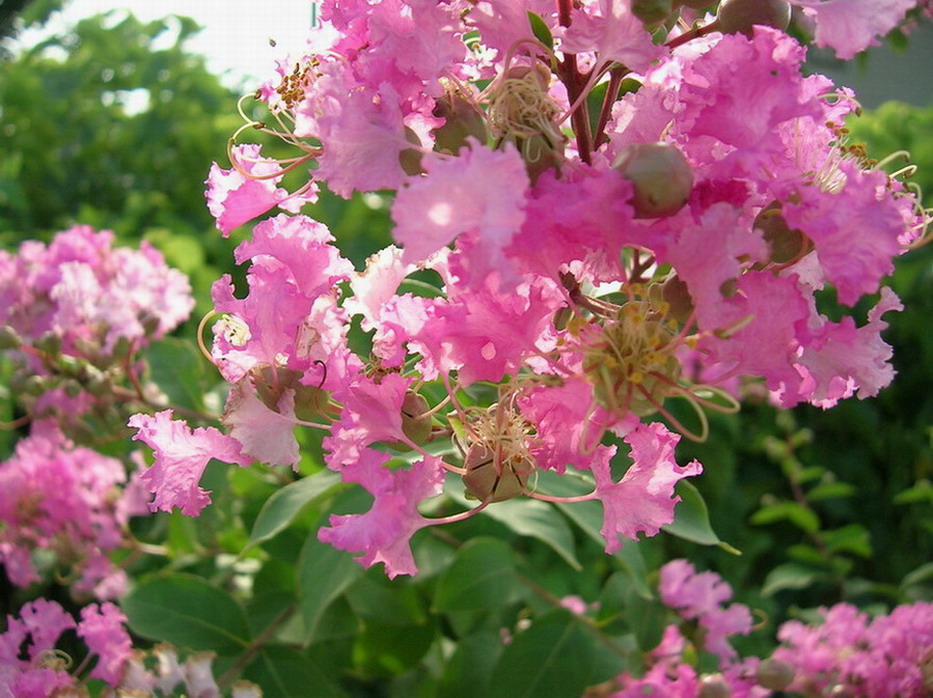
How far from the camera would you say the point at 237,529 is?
1.52 metres

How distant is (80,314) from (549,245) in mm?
1058

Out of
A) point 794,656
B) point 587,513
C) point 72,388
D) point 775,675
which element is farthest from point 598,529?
point 72,388

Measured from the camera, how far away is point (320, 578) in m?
1.08

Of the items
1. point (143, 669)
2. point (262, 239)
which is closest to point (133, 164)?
point (143, 669)

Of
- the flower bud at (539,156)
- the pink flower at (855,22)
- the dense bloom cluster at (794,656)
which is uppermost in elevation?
the pink flower at (855,22)

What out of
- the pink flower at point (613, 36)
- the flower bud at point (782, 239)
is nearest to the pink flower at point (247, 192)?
the pink flower at point (613, 36)

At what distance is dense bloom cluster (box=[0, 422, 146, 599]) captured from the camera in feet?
5.16

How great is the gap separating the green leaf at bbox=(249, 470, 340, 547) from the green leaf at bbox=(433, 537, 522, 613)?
0.78 feet

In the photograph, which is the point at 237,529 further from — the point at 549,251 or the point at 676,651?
the point at 549,251

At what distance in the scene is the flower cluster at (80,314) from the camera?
4.68ft

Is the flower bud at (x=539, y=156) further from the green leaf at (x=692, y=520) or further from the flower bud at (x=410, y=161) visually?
the green leaf at (x=692, y=520)

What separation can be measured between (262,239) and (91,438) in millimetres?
912

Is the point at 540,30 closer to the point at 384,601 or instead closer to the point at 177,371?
the point at 384,601

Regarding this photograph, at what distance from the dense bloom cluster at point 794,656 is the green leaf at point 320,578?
330mm
